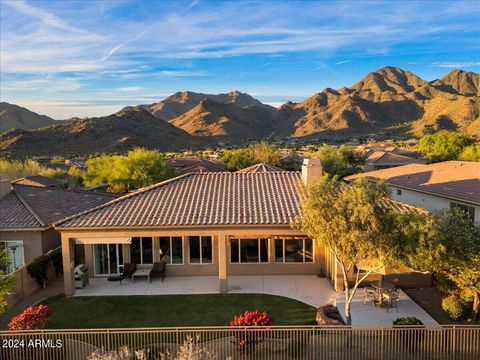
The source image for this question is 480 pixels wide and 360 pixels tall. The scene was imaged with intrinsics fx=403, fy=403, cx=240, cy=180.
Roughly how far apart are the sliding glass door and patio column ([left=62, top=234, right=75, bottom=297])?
254 cm

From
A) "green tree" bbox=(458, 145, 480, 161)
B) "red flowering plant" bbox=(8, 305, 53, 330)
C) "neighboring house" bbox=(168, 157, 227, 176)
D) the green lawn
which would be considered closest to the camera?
"red flowering plant" bbox=(8, 305, 53, 330)

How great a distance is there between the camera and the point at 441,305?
54.4 feet

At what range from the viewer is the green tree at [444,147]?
70500 millimetres

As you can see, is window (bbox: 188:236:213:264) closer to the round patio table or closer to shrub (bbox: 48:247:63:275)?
shrub (bbox: 48:247:63:275)

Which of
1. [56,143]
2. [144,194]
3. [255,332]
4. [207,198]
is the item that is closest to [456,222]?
[255,332]

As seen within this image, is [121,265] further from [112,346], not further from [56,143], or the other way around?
[56,143]

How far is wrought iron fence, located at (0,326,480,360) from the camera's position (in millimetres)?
11961

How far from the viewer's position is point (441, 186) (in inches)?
1066

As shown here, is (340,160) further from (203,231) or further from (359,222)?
(359,222)

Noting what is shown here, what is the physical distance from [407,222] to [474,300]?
18.0ft

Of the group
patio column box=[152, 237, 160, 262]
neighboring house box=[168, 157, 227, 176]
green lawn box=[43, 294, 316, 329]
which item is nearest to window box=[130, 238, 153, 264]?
patio column box=[152, 237, 160, 262]

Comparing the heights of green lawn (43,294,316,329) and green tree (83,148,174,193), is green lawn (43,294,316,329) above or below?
below

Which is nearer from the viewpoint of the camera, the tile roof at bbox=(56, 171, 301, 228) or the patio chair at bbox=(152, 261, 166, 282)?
the tile roof at bbox=(56, 171, 301, 228)

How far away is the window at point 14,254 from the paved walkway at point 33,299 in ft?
7.10
